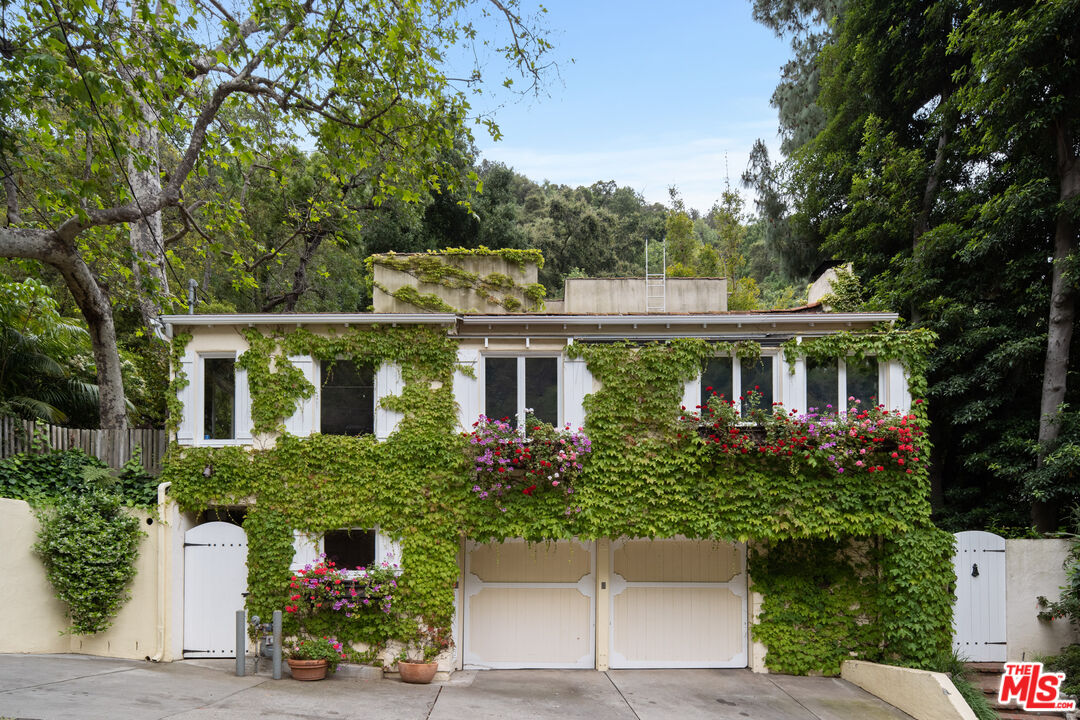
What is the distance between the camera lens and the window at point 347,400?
33.2 feet

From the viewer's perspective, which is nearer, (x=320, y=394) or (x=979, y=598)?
(x=979, y=598)

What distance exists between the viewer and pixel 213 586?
9.81 meters

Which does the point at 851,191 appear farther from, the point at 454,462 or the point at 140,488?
the point at 140,488

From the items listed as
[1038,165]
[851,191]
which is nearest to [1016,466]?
[1038,165]

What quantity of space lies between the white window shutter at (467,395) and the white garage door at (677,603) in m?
3.34

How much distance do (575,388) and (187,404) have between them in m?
6.29

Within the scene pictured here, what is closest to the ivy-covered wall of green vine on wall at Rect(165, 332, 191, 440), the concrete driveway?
green vine on wall at Rect(165, 332, 191, 440)

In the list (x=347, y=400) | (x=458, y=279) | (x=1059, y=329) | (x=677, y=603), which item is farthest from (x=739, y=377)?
(x=458, y=279)

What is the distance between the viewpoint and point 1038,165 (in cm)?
1221

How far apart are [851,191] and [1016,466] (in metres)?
7.60

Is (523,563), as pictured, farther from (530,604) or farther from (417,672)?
(417,672)

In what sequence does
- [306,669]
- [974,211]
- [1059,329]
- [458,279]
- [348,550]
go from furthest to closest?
[458,279], [974,211], [1059,329], [348,550], [306,669]

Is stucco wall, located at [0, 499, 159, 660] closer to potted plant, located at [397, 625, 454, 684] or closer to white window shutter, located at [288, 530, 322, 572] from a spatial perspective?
white window shutter, located at [288, 530, 322, 572]

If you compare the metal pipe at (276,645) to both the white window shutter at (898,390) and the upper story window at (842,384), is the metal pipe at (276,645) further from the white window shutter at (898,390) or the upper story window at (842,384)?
the white window shutter at (898,390)
